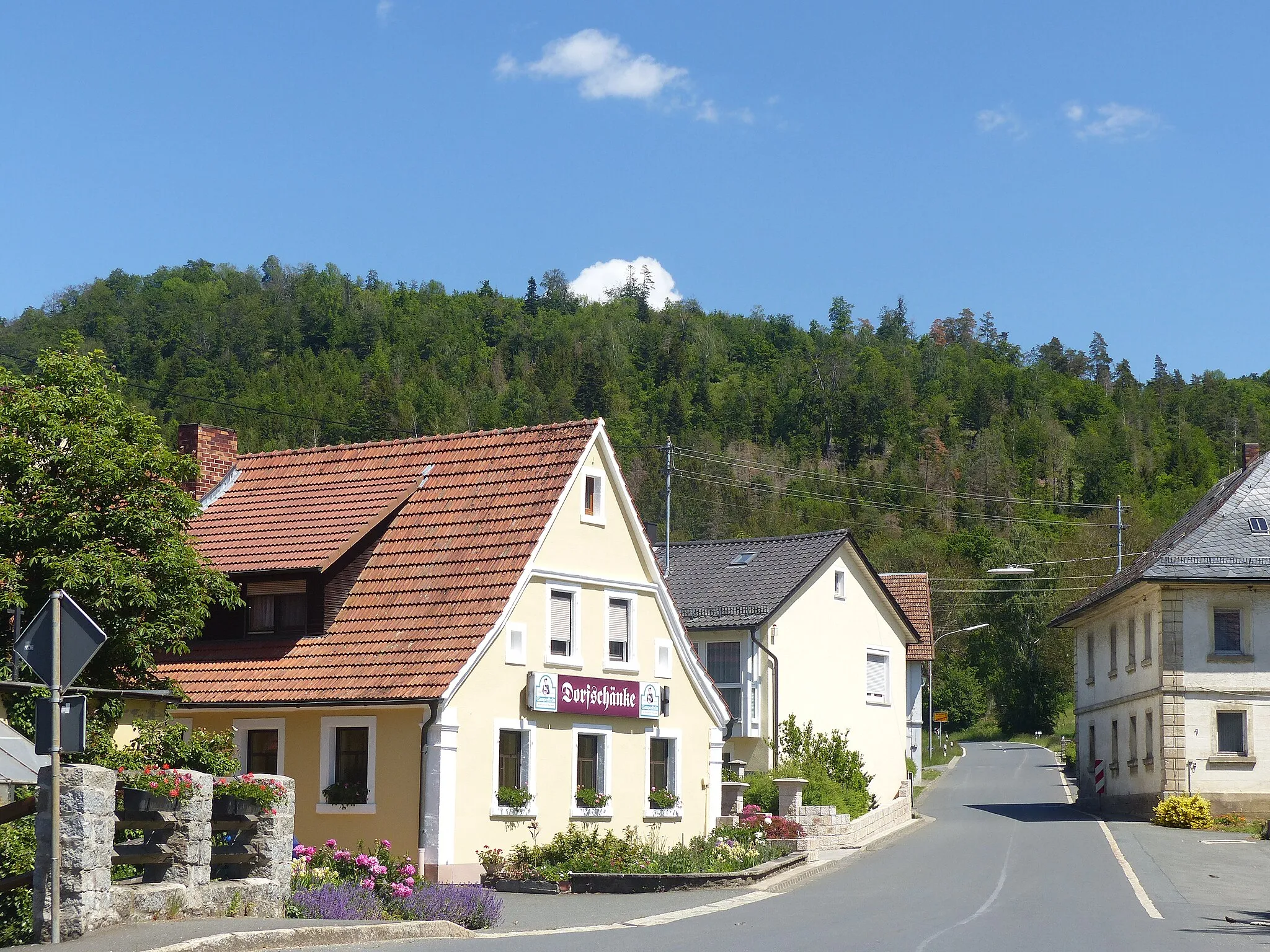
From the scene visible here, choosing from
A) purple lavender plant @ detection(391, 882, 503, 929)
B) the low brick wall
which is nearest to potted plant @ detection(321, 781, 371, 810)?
purple lavender plant @ detection(391, 882, 503, 929)

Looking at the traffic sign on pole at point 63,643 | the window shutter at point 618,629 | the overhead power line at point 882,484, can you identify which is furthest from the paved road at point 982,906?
the overhead power line at point 882,484

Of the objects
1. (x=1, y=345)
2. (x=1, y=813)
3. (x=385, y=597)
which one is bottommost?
(x=1, y=813)

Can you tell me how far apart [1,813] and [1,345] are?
5771 cm

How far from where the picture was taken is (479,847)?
25094mm

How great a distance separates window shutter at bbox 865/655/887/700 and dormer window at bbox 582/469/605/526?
726 inches

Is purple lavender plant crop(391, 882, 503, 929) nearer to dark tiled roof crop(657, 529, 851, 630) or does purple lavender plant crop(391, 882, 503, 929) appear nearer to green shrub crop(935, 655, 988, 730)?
dark tiled roof crop(657, 529, 851, 630)

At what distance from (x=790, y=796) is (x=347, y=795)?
11.0 m

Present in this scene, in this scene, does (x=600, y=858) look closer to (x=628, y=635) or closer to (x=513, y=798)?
(x=513, y=798)

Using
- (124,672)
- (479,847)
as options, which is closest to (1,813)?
(124,672)

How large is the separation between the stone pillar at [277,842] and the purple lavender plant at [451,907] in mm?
1952

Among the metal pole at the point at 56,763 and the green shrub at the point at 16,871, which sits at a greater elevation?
the metal pole at the point at 56,763

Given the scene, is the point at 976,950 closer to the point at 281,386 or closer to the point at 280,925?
the point at 280,925

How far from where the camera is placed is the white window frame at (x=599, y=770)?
27.2 meters

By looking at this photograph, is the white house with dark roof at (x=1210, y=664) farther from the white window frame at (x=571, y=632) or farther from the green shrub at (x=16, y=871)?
the green shrub at (x=16, y=871)
